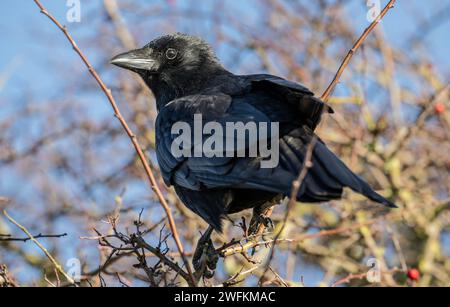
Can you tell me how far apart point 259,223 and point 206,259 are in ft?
2.56

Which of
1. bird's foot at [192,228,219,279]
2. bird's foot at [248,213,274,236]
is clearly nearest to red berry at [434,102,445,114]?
bird's foot at [248,213,274,236]

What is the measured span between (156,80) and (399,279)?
265 cm

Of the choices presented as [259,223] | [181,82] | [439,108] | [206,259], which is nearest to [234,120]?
[259,223]

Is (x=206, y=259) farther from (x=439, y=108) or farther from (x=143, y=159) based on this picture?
(x=439, y=108)

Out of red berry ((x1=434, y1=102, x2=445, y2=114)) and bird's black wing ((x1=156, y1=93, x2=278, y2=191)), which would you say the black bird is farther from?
red berry ((x1=434, y1=102, x2=445, y2=114))

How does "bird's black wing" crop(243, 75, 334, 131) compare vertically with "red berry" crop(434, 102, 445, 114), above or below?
below

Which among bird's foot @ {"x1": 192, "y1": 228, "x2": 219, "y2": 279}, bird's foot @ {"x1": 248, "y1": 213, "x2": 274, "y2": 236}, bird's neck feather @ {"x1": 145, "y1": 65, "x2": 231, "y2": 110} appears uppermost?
bird's neck feather @ {"x1": 145, "y1": 65, "x2": 231, "y2": 110}

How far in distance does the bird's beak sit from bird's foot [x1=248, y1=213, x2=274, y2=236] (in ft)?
5.21

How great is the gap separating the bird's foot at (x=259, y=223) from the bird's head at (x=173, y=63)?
128cm

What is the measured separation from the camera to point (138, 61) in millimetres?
5660

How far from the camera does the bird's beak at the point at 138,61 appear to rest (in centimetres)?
559

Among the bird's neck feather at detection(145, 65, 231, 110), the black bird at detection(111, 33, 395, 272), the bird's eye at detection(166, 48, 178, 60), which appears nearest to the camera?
the black bird at detection(111, 33, 395, 272)

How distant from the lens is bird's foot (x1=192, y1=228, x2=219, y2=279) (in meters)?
3.95
